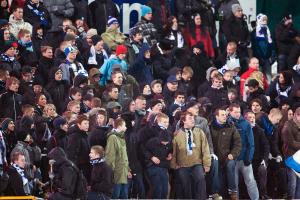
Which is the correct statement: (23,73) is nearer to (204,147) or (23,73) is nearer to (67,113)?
(67,113)

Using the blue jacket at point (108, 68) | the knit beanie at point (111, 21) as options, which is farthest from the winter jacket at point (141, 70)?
the knit beanie at point (111, 21)

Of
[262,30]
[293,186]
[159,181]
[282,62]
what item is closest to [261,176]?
[293,186]

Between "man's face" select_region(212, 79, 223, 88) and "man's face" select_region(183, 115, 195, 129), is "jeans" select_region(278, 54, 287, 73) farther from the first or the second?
"man's face" select_region(183, 115, 195, 129)

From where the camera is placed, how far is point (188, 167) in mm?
21656

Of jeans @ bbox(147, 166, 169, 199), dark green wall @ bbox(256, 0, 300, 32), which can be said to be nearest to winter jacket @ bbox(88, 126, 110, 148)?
jeans @ bbox(147, 166, 169, 199)

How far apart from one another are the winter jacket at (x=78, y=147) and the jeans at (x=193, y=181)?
1782mm

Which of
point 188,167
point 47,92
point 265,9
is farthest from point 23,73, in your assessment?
point 265,9

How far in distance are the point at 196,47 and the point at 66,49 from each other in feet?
10.5

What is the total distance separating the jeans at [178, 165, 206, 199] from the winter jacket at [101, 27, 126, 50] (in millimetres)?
4989

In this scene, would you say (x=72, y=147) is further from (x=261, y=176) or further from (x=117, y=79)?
(x=261, y=176)

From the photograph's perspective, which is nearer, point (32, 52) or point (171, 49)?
point (32, 52)

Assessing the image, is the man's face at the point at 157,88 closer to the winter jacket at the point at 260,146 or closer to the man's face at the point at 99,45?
the winter jacket at the point at 260,146

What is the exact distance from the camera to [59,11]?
26203mm

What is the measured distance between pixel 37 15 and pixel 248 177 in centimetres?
591
